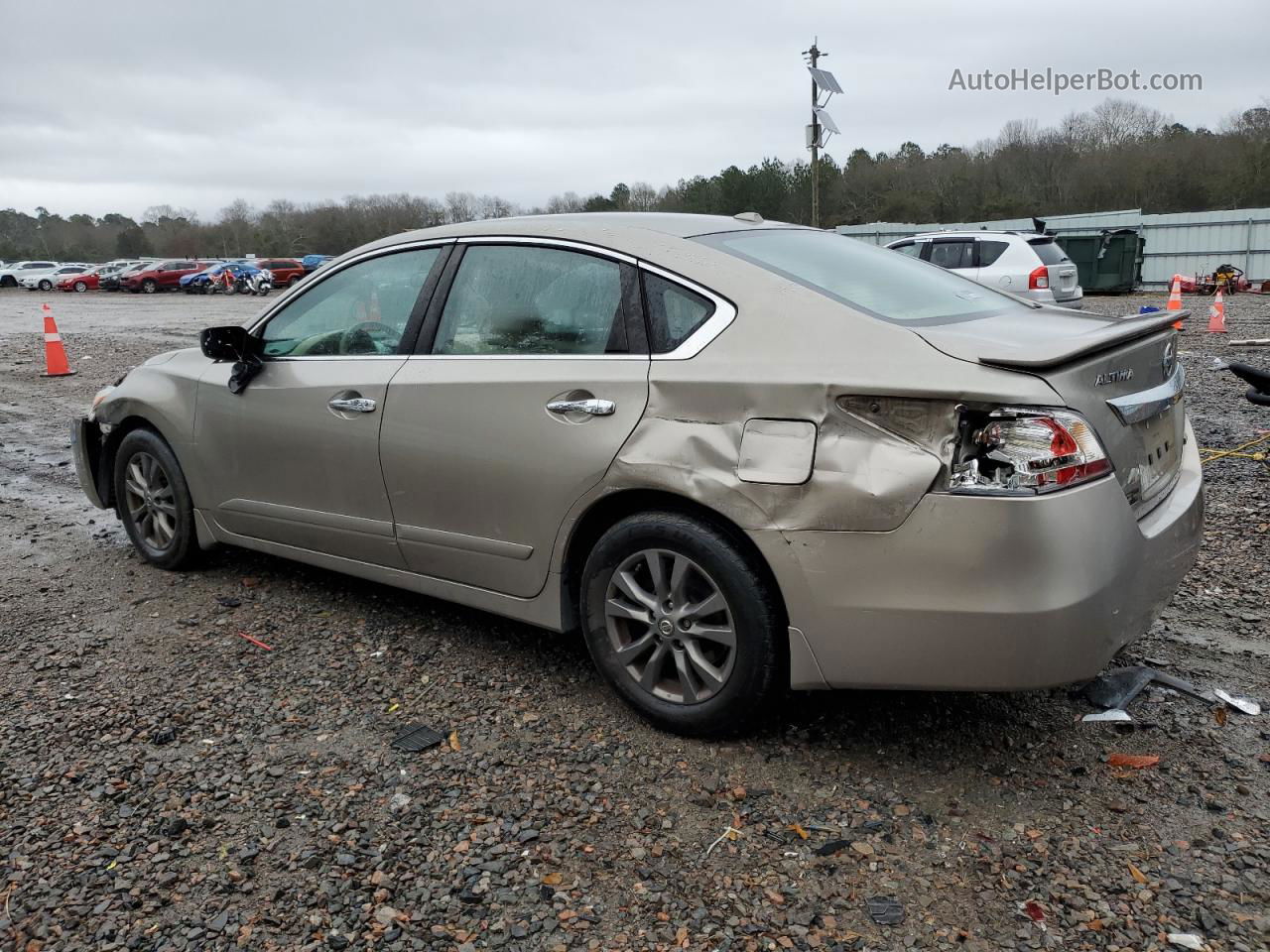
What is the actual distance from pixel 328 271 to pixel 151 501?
5.24 feet

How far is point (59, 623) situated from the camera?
4445mm

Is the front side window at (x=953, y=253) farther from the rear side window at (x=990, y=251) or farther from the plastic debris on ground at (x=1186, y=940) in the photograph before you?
the plastic debris on ground at (x=1186, y=940)

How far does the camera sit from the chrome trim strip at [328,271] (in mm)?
4066

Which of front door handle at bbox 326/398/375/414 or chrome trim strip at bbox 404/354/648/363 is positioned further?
front door handle at bbox 326/398/375/414

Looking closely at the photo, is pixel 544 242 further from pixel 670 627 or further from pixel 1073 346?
pixel 1073 346

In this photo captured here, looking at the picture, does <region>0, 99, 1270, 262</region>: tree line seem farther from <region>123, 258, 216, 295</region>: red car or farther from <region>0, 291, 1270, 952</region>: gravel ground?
<region>0, 291, 1270, 952</region>: gravel ground

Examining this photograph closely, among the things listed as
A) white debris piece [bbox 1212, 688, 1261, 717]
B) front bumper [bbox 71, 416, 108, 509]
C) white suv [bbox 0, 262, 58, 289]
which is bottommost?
white debris piece [bbox 1212, 688, 1261, 717]

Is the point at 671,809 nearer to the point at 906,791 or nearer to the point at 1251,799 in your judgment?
the point at 906,791

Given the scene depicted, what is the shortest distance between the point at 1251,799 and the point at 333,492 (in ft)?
10.7

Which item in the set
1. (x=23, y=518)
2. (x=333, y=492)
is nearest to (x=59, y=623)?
(x=333, y=492)

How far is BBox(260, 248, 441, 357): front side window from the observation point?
403cm

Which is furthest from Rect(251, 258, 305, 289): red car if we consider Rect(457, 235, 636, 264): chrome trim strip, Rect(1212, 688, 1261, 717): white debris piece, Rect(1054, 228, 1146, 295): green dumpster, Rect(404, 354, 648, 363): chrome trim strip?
Rect(1212, 688, 1261, 717): white debris piece

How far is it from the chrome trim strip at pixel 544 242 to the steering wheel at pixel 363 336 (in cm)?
46

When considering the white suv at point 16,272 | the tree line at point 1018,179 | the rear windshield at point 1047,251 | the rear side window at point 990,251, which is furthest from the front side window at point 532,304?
the white suv at point 16,272
